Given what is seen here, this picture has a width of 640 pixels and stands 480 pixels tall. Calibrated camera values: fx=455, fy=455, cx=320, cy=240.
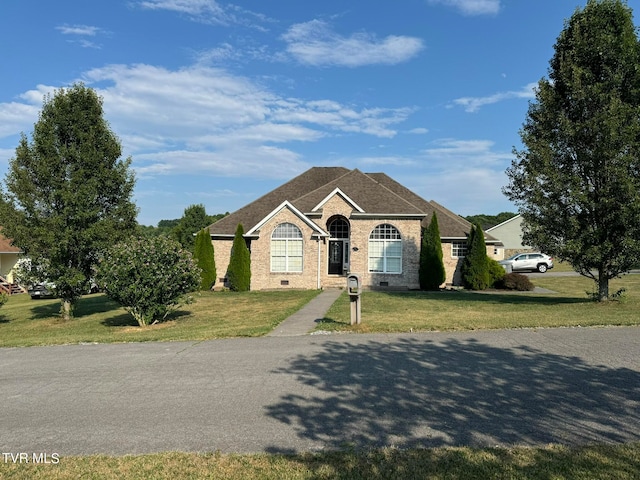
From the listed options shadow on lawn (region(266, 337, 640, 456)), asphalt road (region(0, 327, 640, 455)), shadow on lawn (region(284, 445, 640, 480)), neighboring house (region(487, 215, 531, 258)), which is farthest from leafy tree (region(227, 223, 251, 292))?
neighboring house (region(487, 215, 531, 258))

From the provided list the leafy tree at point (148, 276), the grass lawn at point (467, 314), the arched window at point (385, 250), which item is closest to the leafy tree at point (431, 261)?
the arched window at point (385, 250)

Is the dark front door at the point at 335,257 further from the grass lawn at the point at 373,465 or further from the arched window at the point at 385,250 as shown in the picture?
the grass lawn at the point at 373,465

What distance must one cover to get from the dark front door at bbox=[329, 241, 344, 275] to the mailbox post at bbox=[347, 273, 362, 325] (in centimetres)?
1535

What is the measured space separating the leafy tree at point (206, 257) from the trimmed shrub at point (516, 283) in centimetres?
1655

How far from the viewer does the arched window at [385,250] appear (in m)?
25.6

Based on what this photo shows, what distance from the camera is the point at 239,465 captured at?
14.1 ft

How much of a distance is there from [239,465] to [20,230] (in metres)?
14.9

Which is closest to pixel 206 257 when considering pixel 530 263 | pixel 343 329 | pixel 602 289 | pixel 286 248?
pixel 286 248

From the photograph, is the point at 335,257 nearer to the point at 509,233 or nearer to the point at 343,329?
the point at 343,329

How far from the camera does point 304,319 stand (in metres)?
13.5

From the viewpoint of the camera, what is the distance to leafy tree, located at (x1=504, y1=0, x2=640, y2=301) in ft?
47.1

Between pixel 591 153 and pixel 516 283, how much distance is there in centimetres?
1100

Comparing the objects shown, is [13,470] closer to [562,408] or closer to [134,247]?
[562,408]

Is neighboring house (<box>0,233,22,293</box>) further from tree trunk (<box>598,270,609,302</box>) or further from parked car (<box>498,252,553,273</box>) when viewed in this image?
parked car (<box>498,252,553,273</box>)
